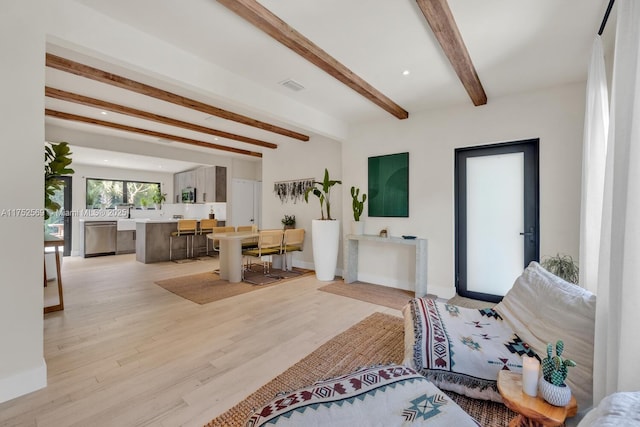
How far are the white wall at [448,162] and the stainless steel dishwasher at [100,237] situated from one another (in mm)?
6253

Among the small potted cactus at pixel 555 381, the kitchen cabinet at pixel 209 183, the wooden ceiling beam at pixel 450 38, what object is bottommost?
the small potted cactus at pixel 555 381

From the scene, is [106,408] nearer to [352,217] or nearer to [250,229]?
[352,217]

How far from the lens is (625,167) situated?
3.76 ft

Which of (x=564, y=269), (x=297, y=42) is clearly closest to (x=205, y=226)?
(x=297, y=42)

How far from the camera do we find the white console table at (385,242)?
13.0 ft

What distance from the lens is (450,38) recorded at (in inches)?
89.4

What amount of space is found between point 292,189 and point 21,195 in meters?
4.52

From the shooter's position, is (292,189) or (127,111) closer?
(127,111)

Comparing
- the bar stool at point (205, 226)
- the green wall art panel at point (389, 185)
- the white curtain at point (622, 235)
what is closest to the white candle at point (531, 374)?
the white curtain at point (622, 235)

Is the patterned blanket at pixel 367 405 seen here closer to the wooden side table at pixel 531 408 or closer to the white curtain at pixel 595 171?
the wooden side table at pixel 531 408

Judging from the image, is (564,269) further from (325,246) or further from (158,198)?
(158,198)

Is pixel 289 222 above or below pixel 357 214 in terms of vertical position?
below

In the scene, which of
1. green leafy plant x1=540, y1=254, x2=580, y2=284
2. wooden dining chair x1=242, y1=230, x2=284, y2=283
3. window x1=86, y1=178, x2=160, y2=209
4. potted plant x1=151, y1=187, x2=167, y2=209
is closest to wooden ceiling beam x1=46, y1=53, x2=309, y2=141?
wooden dining chair x1=242, y1=230, x2=284, y2=283

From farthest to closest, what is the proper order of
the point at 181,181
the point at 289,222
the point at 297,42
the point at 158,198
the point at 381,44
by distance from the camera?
the point at 181,181
the point at 158,198
the point at 289,222
the point at 381,44
the point at 297,42
